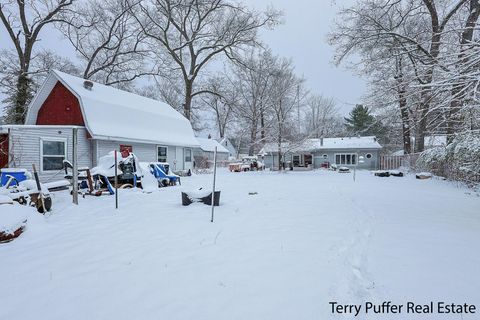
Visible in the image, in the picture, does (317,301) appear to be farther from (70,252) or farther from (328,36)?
(328,36)

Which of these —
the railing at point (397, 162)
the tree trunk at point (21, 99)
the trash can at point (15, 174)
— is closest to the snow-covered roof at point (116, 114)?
the tree trunk at point (21, 99)

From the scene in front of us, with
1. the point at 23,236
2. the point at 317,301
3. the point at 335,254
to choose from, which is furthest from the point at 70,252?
the point at 335,254

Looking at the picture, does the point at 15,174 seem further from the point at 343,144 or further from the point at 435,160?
the point at 343,144

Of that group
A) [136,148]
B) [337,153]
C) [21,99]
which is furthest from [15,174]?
[337,153]

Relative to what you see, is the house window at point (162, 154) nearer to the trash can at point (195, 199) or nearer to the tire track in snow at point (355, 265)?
the trash can at point (195, 199)

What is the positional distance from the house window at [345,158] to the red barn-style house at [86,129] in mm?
20166

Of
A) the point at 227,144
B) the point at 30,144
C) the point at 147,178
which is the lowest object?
the point at 147,178

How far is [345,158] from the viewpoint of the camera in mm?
34875

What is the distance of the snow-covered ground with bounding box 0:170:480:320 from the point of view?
2873 millimetres

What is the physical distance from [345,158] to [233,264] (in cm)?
3353

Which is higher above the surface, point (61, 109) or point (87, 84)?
point (87, 84)

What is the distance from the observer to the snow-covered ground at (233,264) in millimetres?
2873

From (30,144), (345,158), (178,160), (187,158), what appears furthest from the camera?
(345,158)

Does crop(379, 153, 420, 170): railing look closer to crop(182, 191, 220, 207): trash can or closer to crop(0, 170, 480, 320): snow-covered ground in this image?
crop(0, 170, 480, 320): snow-covered ground
